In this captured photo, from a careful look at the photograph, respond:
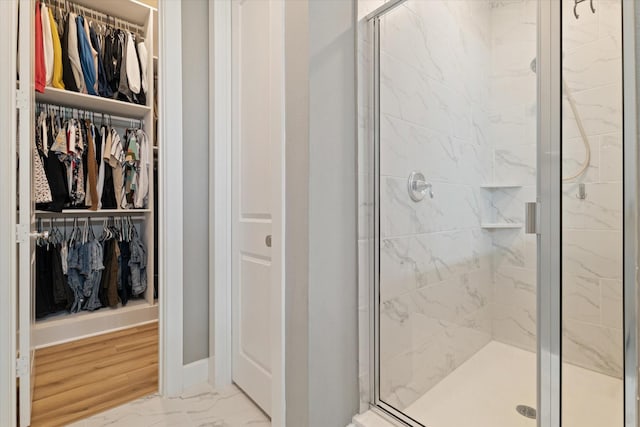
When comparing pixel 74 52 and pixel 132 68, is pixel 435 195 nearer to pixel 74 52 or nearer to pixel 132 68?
pixel 132 68

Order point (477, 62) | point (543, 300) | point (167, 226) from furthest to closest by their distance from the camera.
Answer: point (477, 62) → point (167, 226) → point (543, 300)

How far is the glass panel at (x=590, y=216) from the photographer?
0.96 m

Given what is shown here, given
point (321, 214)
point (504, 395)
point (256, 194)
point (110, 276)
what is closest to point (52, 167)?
point (110, 276)

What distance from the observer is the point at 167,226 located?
1.71 m

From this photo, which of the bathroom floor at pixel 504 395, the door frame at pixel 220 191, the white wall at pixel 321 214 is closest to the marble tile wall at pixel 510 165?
the bathroom floor at pixel 504 395

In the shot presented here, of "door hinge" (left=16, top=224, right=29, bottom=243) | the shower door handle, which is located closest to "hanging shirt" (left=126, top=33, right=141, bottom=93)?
"door hinge" (left=16, top=224, right=29, bottom=243)

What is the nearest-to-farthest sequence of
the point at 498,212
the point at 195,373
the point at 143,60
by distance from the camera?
the point at 195,373
the point at 498,212
the point at 143,60

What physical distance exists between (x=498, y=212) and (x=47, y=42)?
3331mm

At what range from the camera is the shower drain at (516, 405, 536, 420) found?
4.60 feet

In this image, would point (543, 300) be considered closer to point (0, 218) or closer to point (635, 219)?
point (635, 219)

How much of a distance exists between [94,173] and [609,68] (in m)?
3.18

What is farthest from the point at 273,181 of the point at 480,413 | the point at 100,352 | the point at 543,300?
the point at 100,352

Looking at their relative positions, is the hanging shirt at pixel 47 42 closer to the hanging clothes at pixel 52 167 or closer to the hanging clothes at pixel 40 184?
the hanging clothes at pixel 52 167

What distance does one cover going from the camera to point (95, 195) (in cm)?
263
